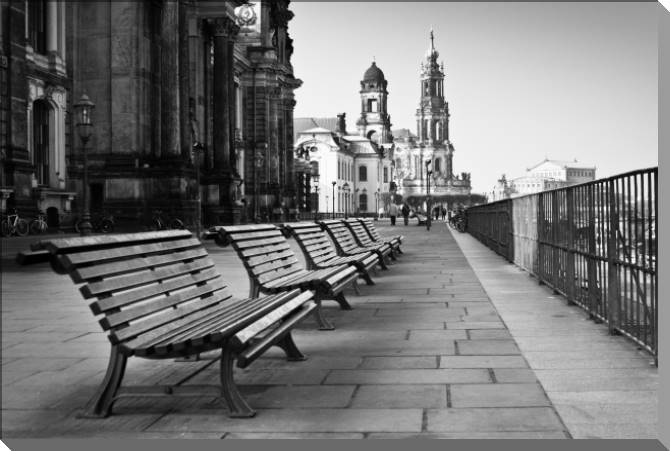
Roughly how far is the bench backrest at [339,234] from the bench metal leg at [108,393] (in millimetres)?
6836

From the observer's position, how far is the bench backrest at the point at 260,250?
7.02m

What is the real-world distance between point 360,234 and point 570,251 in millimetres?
7092

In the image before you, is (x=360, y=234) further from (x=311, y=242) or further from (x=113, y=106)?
(x=113, y=106)

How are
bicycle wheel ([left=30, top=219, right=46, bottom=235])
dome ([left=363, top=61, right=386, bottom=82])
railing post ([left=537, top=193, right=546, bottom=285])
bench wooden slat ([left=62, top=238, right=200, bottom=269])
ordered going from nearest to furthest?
bench wooden slat ([left=62, top=238, right=200, bottom=269]) < railing post ([left=537, top=193, right=546, bottom=285]) < bicycle wheel ([left=30, top=219, right=46, bottom=235]) < dome ([left=363, top=61, right=386, bottom=82])

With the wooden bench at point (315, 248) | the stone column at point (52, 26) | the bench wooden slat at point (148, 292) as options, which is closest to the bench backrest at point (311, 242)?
the wooden bench at point (315, 248)

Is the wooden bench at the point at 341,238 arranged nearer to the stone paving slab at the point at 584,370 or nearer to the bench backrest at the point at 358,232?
the bench backrest at the point at 358,232

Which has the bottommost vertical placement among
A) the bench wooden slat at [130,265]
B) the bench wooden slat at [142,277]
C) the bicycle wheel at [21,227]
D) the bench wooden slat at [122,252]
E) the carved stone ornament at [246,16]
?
the bench wooden slat at [142,277]

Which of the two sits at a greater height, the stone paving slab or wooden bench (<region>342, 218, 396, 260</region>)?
wooden bench (<region>342, 218, 396, 260</region>)

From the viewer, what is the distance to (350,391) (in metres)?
5.29

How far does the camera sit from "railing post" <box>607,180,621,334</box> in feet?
23.4

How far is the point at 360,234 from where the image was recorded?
16328 mm

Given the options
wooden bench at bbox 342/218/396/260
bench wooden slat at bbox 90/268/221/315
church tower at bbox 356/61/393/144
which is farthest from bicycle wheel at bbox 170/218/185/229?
church tower at bbox 356/61/393/144

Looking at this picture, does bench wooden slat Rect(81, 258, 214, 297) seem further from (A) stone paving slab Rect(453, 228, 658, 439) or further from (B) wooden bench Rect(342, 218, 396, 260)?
(B) wooden bench Rect(342, 218, 396, 260)

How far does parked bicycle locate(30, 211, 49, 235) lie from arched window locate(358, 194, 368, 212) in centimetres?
11244
